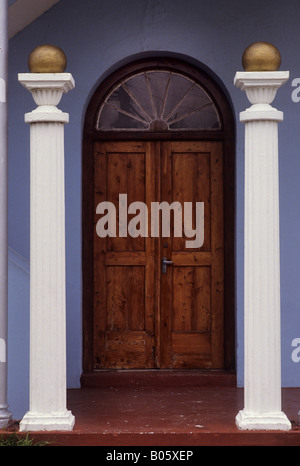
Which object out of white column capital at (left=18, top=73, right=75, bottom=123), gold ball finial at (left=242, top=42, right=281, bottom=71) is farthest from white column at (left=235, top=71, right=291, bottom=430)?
white column capital at (left=18, top=73, right=75, bottom=123)

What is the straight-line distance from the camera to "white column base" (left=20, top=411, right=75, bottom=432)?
505 cm

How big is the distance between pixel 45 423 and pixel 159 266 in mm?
2328

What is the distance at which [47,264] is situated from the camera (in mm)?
5121

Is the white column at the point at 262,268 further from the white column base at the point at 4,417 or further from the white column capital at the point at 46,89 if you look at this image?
the white column base at the point at 4,417

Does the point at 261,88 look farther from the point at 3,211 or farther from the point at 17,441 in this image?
the point at 17,441

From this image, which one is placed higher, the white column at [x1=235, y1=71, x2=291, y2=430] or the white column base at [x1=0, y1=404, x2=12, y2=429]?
the white column at [x1=235, y1=71, x2=291, y2=430]

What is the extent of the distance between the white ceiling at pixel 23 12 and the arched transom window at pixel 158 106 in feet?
3.36

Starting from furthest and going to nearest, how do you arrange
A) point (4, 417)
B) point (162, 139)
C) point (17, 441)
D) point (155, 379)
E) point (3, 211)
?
1. point (162, 139)
2. point (155, 379)
3. point (3, 211)
4. point (4, 417)
5. point (17, 441)

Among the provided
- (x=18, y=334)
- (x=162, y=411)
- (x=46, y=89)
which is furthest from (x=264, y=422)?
(x=46, y=89)

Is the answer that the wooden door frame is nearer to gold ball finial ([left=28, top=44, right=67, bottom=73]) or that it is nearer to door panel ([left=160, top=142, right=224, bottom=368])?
door panel ([left=160, top=142, right=224, bottom=368])

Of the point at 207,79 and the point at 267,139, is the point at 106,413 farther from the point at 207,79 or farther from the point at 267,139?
the point at 207,79

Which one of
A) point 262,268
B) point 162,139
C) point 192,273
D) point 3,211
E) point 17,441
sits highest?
point 162,139
